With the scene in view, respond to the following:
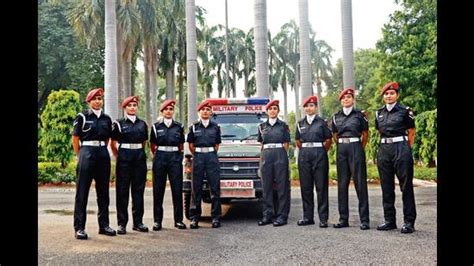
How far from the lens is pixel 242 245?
625cm

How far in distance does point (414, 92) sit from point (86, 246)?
21.8 meters

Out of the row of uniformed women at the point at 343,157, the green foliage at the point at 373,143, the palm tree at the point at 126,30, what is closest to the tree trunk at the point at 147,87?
the palm tree at the point at 126,30

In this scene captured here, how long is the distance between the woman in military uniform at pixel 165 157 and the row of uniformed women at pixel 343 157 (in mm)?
1481

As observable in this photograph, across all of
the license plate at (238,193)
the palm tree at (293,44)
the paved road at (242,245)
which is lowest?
the paved road at (242,245)

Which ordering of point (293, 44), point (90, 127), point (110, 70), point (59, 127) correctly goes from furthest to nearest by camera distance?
point (293, 44)
point (59, 127)
point (110, 70)
point (90, 127)

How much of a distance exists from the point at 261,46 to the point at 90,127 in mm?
8509

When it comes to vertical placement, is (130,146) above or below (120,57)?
below

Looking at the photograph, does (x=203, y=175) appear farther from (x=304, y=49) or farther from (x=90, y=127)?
(x=304, y=49)

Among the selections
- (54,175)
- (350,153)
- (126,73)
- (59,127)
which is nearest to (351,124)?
(350,153)

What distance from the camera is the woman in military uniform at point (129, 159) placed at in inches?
283

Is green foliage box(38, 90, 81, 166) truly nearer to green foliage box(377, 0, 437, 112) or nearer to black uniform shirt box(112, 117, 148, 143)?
black uniform shirt box(112, 117, 148, 143)

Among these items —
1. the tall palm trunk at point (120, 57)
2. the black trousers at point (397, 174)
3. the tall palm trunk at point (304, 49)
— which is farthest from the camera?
the tall palm trunk at point (120, 57)

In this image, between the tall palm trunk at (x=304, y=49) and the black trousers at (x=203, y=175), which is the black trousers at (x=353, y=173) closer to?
the black trousers at (x=203, y=175)
